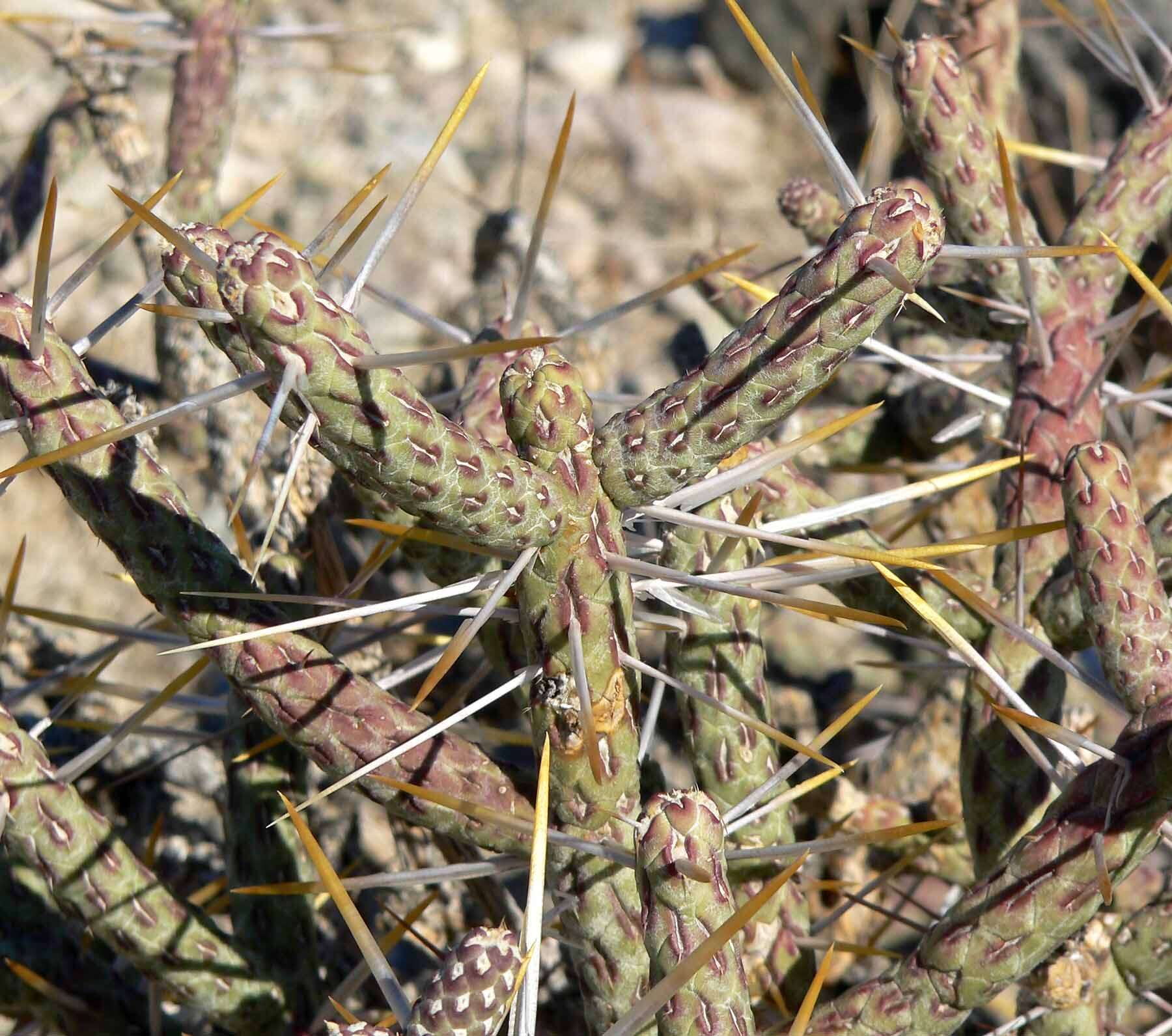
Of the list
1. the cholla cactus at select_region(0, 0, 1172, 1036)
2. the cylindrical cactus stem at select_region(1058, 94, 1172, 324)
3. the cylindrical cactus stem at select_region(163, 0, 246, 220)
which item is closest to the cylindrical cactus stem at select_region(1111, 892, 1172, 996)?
the cholla cactus at select_region(0, 0, 1172, 1036)

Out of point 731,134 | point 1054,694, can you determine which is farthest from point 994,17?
point 731,134

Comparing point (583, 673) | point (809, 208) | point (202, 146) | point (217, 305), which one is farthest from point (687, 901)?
point (202, 146)

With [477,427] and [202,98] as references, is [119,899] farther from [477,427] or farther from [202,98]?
[202,98]

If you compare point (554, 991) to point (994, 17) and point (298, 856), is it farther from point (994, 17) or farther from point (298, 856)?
point (994, 17)

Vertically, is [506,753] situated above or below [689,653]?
below

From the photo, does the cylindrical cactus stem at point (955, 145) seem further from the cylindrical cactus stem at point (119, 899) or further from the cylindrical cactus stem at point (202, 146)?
the cylindrical cactus stem at point (202, 146)

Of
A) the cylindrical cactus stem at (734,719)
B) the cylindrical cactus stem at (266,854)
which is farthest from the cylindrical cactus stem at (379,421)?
the cylindrical cactus stem at (266,854)

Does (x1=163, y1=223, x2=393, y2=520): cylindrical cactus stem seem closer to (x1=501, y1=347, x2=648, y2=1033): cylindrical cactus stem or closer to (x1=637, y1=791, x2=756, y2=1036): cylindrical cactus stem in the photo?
(x1=501, y1=347, x2=648, y2=1033): cylindrical cactus stem
